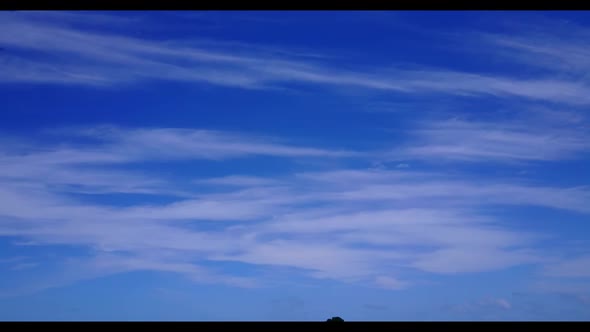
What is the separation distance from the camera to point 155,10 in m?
2.03
